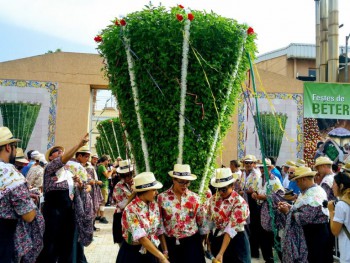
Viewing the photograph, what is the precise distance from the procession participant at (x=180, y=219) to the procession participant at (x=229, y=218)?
0.78 ft

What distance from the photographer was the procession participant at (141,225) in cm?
366

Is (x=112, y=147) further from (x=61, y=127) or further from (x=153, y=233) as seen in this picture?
(x=153, y=233)

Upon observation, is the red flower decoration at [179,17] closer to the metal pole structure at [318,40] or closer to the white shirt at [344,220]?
the white shirt at [344,220]

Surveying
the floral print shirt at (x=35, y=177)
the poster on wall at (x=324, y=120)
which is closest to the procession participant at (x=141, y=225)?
the floral print shirt at (x=35, y=177)

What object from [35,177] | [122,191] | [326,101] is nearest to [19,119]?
[35,177]

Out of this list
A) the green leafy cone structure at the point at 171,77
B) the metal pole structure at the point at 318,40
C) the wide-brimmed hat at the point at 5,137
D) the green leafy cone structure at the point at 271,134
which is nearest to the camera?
the wide-brimmed hat at the point at 5,137

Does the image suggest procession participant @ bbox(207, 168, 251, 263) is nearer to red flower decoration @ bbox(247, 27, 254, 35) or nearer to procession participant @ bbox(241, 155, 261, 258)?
red flower decoration @ bbox(247, 27, 254, 35)

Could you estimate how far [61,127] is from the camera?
1412 cm

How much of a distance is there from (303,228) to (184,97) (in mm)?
2044

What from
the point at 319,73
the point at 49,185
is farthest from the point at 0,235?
the point at 319,73

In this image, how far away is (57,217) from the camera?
531 cm

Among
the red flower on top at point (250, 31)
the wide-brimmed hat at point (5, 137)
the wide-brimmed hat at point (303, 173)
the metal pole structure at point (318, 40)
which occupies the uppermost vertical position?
the metal pole structure at point (318, 40)

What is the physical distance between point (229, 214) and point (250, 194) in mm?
3102

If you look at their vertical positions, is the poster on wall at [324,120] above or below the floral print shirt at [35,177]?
above
